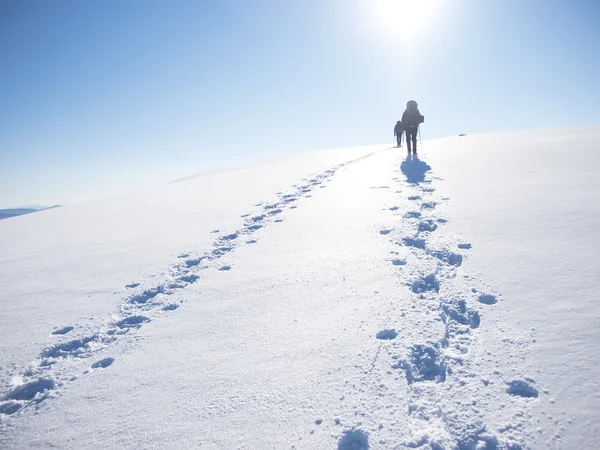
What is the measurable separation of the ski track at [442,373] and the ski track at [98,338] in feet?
8.41

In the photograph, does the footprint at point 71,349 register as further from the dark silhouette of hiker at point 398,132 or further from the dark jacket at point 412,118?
the dark silhouette of hiker at point 398,132

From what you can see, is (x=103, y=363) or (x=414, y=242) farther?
(x=414, y=242)

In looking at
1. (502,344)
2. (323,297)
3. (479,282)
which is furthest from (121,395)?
(479,282)

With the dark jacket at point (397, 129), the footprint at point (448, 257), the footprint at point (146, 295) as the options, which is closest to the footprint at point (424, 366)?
the footprint at point (448, 257)

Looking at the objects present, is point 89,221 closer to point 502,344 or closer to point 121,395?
point 121,395

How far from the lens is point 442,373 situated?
258cm

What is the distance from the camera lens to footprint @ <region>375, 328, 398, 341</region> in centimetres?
301

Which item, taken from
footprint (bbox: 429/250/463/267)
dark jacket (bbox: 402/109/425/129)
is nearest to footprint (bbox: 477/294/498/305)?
footprint (bbox: 429/250/463/267)

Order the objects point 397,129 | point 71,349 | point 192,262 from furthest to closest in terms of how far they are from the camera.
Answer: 1. point 397,129
2. point 192,262
3. point 71,349

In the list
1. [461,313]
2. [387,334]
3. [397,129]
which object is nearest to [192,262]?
[387,334]

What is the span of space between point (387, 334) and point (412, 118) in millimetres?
12143

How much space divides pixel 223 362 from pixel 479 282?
9.28ft

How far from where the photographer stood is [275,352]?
300 centimetres

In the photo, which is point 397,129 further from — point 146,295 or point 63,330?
point 63,330
